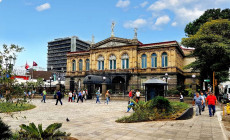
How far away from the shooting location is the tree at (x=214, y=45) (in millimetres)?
25208

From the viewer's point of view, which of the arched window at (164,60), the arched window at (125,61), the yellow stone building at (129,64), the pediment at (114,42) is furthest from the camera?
the arched window at (125,61)

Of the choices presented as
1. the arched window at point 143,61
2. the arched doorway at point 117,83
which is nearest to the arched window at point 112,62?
the arched doorway at point 117,83

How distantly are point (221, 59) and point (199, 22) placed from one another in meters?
13.8

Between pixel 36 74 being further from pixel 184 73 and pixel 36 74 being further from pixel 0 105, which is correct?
pixel 0 105

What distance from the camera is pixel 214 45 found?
2527 centimetres

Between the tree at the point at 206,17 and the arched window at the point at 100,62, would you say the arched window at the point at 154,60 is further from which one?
the arched window at the point at 100,62

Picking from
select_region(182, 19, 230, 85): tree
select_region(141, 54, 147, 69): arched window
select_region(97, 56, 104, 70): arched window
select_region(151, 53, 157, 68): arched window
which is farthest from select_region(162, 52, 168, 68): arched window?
select_region(97, 56, 104, 70): arched window

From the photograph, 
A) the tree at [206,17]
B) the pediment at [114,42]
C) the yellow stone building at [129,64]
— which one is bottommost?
the yellow stone building at [129,64]

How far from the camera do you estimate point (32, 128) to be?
6.17 metres

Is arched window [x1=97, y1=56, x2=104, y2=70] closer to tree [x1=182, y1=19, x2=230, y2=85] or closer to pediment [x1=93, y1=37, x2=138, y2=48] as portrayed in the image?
pediment [x1=93, y1=37, x2=138, y2=48]

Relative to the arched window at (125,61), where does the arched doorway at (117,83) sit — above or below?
below

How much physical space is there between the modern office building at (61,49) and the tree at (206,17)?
6832cm

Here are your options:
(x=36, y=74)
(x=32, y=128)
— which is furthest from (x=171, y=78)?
(x=36, y=74)

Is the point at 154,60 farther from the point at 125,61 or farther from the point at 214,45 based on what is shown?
the point at 214,45
